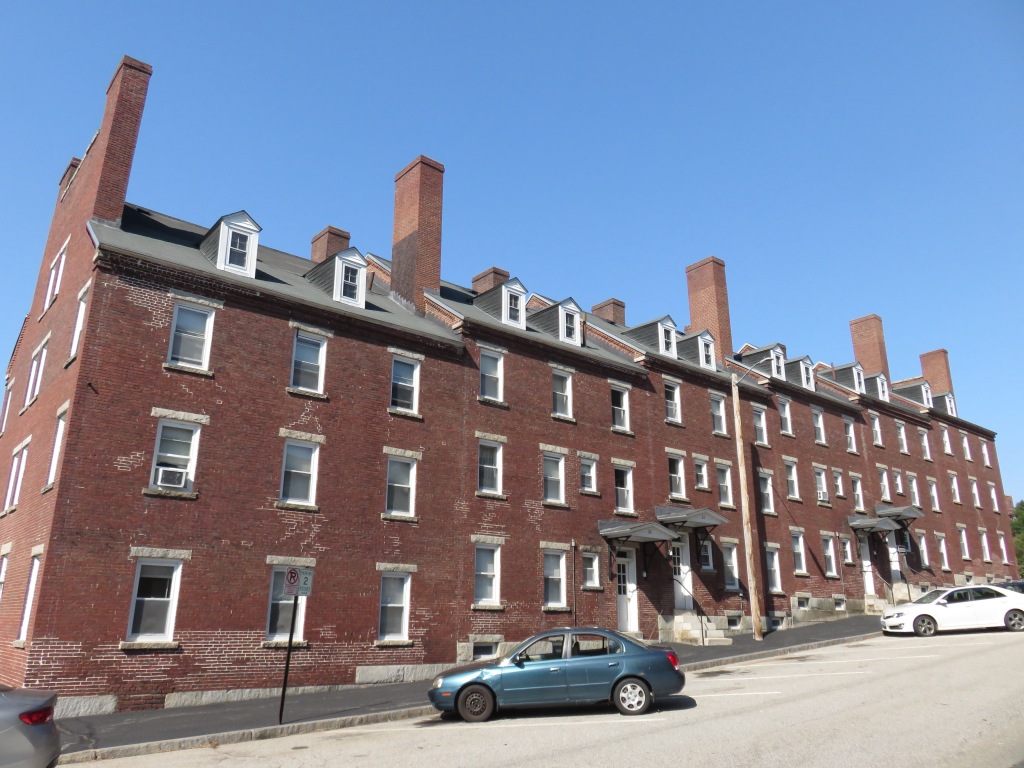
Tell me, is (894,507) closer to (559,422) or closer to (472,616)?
(559,422)

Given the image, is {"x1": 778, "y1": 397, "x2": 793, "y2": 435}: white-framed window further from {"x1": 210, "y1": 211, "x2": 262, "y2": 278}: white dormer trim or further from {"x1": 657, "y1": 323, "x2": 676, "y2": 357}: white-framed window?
{"x1": 210, "y1": 211, "x2": 262, "y2": 278}: white dormer trim

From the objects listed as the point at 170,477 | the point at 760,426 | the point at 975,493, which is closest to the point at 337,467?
the point at 170,477

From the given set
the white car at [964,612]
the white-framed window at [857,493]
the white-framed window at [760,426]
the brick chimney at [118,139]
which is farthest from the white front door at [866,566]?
the brick chimney at [118,139]

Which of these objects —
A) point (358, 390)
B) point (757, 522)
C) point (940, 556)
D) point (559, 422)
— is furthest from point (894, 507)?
point (358, 390)

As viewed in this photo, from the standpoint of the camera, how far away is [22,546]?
63.6 feet

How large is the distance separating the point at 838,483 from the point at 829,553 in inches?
165

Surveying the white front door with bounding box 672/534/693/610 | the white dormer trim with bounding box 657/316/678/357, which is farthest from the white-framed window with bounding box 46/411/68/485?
the white dormer trim with bounding box 657/316/678/357

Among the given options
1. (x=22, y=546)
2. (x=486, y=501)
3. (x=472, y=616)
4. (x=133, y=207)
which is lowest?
(x=472, y=616)

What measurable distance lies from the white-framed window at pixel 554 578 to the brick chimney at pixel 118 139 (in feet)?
56.0

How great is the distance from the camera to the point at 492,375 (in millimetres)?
26578

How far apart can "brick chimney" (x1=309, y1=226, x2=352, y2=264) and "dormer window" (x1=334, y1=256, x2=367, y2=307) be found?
747cm

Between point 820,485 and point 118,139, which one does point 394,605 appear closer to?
point 118,139

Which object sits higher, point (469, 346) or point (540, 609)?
point (469, 346)

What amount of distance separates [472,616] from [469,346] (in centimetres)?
879
